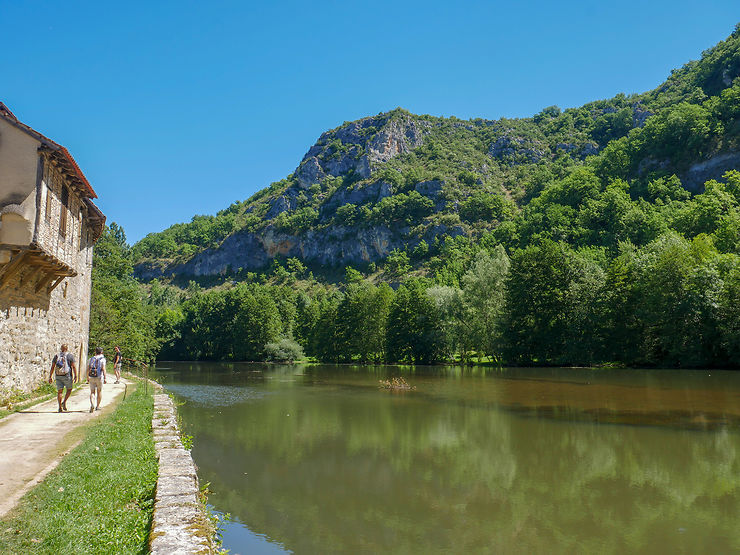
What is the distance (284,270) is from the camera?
525 feet

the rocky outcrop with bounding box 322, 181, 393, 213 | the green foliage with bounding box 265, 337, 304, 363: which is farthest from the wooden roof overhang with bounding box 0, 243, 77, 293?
the rocky outcrop with bounding box 322, 181, 393, 213

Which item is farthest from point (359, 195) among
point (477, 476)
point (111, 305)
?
point (477, 476)

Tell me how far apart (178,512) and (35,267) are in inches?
502

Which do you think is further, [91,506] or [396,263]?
[396,263]

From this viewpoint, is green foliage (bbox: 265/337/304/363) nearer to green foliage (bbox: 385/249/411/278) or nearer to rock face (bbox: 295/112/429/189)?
green foliage (bbox: 385/249/411/278)

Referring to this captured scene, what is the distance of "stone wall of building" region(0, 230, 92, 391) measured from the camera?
49.1 ft

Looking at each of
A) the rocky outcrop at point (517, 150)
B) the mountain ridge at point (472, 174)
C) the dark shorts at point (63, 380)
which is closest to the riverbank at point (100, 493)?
the dark shorts at point (63, 380)

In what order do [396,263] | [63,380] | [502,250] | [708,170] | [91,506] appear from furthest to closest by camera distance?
[396,263] → [708,170] → [502,250] → [63,380] → [91,506]

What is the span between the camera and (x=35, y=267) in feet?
52.2

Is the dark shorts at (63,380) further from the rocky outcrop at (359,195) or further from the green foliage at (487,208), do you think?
the rocky outcrop at (359,195)

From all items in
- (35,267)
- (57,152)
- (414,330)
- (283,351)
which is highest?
(57,152)

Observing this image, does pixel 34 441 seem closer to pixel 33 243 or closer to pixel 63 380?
pixel 63 380

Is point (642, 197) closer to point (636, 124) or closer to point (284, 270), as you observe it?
point (636, 124)

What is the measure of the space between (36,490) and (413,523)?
558 cm
